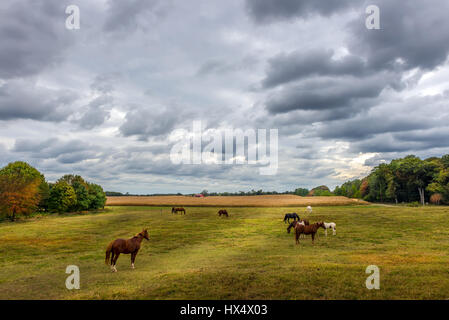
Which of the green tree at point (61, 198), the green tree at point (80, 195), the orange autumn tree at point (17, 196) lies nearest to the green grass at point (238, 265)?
the orange autumn tree at point (17, 196)

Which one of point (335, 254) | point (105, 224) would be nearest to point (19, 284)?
point (335, 254)

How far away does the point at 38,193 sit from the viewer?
72.8 meters

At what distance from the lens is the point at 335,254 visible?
2192 cm

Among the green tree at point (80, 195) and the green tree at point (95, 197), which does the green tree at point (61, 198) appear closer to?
the green tree at point (80, 195)

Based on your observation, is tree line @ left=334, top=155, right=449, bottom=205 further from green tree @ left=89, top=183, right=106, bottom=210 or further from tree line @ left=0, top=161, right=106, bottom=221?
tree line @ left=0, top=161, right=106, bottom=221

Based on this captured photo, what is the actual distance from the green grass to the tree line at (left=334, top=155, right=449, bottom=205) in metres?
72.7

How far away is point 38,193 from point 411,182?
141049 mm

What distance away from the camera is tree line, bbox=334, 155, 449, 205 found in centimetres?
9531

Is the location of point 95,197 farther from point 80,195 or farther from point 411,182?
point 411,182

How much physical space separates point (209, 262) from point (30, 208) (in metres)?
67.5

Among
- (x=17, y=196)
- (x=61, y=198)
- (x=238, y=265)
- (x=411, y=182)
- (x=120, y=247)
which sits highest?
(x=411, y=182)

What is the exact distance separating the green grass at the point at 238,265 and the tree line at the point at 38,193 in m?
32.3

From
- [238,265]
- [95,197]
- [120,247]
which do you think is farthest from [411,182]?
[95,197]

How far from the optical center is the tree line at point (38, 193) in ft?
204
